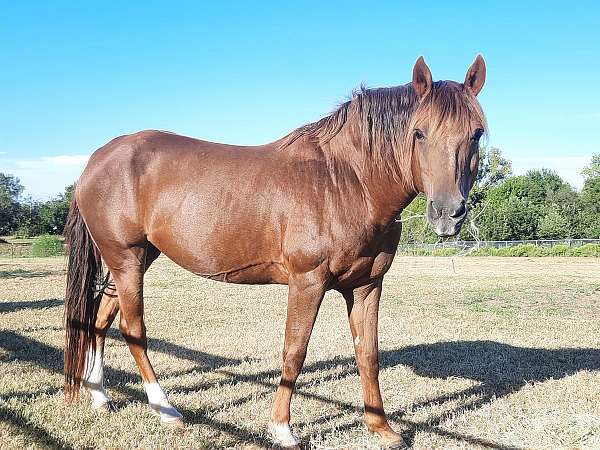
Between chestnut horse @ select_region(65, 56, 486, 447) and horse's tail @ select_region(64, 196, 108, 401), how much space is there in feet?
0.06

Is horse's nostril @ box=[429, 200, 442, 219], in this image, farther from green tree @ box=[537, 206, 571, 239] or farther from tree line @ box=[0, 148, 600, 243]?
green tree @ box=[537, 206, 571, 239]

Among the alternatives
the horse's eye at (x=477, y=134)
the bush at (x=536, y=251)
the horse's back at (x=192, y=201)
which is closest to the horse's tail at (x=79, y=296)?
the horse's back at (x=192, y=201)

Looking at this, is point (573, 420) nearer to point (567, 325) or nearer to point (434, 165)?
point (434, 165)

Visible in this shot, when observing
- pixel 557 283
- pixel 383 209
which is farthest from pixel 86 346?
pixel 557 283

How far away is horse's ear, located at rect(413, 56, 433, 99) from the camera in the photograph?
3.12 m

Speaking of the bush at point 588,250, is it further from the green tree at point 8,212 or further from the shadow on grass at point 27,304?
the green tree at point 8,212

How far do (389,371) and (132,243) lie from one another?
3.18 m

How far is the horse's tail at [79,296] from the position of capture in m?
4.36

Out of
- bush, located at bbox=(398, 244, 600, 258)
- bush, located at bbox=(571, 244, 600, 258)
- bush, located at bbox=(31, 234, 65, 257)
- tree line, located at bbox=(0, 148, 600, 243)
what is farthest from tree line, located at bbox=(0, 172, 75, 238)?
bush, located at bbox=(571, 244, 600, 258)

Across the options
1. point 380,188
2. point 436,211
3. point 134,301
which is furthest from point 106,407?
point 436,211

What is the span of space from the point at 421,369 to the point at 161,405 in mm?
3082

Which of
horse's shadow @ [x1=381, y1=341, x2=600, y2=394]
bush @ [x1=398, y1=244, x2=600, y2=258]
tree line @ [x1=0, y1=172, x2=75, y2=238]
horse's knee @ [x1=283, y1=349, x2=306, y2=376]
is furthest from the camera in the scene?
tree line @ [x1=0, y1=172, x2=75, y2=238]

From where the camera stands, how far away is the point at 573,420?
404cm

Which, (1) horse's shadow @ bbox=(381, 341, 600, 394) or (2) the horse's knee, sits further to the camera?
(1) horse's shadow @ bbox=(381, 341, 600, 394)
